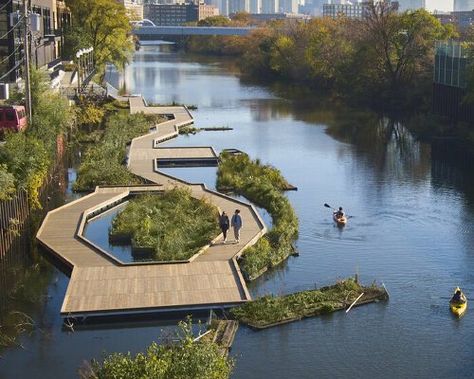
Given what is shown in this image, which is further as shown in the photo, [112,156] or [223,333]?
[112,156]

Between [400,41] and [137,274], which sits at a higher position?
[400,41]

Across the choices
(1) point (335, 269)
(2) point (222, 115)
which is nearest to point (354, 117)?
(2) point (222, 115)

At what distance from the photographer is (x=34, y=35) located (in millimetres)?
55312

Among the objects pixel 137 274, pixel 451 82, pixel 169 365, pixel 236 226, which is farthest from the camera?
pixel 451 82

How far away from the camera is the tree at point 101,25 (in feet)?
284

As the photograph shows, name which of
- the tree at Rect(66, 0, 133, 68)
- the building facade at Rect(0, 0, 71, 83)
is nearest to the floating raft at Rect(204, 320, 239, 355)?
the building facade at Rect(0, 0, 71, 83)

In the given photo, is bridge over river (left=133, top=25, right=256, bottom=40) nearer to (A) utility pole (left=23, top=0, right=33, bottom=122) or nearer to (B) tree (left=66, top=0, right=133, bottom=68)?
(B) tree (left=66, top=0, right=133, bottom=68)

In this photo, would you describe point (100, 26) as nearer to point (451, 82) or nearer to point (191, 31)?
point (451, 82)

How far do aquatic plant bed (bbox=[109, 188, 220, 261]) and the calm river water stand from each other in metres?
3.27

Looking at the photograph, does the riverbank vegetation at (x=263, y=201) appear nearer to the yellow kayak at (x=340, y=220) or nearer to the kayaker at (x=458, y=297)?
the yellow kayak at (x=340, y=220)

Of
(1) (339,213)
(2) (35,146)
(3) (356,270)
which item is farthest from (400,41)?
(3) (356,270)

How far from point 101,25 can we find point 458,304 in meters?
69.6

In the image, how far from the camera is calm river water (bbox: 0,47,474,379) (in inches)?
848

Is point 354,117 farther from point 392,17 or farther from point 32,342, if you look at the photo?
point 32,342
